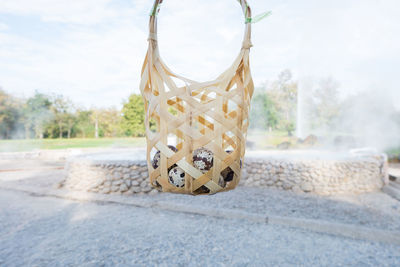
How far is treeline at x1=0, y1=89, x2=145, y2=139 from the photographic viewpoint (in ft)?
44.6

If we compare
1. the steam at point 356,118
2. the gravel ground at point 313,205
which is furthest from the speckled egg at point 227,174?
the steam at point 356,118

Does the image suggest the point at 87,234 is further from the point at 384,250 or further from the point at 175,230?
the point at 384,250

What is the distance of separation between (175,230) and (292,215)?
4.21 feet

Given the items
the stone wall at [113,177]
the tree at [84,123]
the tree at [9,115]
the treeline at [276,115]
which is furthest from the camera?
the tree at [84,123]

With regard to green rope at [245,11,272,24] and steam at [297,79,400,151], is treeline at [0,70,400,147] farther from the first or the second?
green rope at [245,11,272,24]

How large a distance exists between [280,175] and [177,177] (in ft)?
11.8

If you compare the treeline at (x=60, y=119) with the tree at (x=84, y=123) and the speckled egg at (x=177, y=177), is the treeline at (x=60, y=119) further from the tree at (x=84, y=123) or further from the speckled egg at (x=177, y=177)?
the speckled egg at (x=177, y=177)

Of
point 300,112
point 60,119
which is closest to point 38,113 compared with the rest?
point 60,119

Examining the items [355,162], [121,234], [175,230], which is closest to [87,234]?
[121,234]

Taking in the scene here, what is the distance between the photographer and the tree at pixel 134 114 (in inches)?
580

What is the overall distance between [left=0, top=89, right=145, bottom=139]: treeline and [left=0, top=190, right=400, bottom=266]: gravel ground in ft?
40.0

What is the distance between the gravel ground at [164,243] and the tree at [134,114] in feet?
39.6

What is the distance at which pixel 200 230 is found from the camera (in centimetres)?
250

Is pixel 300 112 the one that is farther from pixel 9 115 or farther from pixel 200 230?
pixel 9 115
